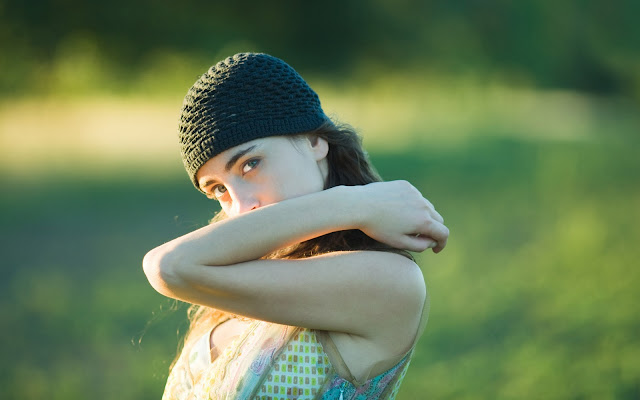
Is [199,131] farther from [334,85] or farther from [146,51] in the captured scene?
[334,85]

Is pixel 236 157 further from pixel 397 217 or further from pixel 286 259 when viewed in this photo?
pixel 397 217

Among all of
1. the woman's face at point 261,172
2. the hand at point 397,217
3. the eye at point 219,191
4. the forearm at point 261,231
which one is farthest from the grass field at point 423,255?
the hand at point 397,217

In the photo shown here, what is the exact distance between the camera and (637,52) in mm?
18453

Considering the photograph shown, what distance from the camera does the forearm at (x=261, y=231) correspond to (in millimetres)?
1573

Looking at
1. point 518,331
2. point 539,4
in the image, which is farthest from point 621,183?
point 539,4

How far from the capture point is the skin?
1.58 meters

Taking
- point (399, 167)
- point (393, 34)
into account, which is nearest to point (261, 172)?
point (399, 167)

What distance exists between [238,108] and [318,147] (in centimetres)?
24

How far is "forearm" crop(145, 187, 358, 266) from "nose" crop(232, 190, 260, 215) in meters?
0.13

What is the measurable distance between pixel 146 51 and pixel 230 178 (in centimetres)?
1430

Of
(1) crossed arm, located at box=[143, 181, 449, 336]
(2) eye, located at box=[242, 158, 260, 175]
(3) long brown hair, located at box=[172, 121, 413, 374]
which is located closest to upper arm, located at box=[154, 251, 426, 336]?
(1) crossed arm, located at box=[143, 181, 449, 336]

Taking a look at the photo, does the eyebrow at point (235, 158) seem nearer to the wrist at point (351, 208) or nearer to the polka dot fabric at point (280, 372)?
the wrist at point (351, 208)

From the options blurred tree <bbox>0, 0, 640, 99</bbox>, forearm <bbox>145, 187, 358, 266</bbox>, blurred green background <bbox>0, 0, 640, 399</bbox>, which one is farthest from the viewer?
blurred tree <bbox>0, 0, 640, 99</bbox>

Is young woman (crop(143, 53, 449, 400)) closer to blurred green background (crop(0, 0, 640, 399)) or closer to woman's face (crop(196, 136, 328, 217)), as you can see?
woman's face (crop(196, 136, 328, 217))
